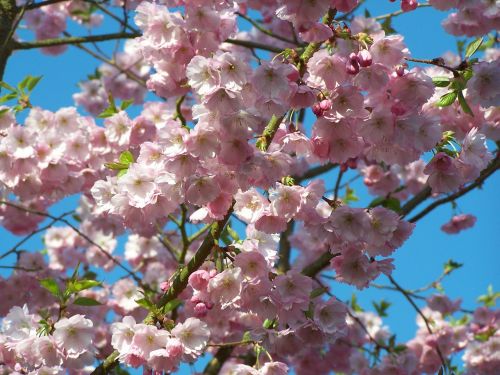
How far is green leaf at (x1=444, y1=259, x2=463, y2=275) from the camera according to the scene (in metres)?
5.45

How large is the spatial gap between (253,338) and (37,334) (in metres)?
0.91

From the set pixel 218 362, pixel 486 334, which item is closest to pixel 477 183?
pixel 486 334

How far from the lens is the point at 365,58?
7.77 feet

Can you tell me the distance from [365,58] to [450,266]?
356 centimetres

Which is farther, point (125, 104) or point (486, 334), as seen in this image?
point (486, 334)

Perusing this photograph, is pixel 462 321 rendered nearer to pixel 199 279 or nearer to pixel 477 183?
pixel 477 183

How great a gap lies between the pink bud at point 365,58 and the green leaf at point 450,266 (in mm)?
3431

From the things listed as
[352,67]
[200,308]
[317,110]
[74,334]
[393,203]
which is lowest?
[74,334]

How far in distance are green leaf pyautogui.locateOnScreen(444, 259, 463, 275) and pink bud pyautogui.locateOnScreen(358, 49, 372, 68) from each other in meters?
3.43

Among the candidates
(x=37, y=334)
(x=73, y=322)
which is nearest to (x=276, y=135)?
(x=73, y=322)

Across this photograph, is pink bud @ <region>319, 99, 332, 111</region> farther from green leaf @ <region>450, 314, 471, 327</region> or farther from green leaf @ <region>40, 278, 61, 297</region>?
green leaf @ <region>450, 314, 471, 327</region>

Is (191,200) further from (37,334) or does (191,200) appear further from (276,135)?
(37,334)

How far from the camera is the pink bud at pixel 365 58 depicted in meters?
2.37

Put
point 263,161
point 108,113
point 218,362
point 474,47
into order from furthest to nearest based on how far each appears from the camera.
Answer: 1. point 218,362
2. point 108,113
3. point 474,47
4. point 263,161
